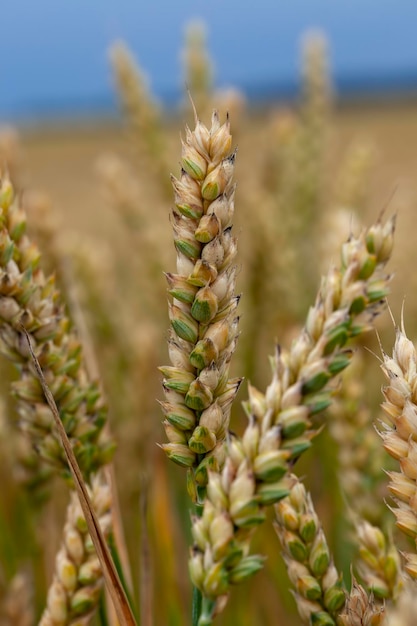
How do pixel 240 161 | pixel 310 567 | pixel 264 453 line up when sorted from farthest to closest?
pixel 240 161, pixel 310 567, pixel 264 453

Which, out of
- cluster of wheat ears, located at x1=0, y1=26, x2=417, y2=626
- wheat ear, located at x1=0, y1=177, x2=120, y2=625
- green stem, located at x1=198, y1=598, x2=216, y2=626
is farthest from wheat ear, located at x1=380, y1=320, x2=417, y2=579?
wheat ear, located at x1=0, y1=177, x2=120, y2=625

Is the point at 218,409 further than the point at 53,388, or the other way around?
the point at 53,388

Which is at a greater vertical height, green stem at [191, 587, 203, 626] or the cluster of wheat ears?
the cluster of wheat ears

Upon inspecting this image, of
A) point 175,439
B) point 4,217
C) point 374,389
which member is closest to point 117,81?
point 374,389

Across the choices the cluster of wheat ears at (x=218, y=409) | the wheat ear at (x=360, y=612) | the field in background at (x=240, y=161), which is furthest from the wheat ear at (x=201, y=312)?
the field in background at (x=240, y=161)

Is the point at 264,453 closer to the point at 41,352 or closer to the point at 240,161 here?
the point at 41,352

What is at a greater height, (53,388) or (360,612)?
(53,388)

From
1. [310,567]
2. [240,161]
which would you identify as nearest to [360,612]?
[310,567]

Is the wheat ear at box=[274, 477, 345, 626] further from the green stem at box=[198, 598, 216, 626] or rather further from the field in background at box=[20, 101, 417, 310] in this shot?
the field in background at box=[20, 101, 417, 310]

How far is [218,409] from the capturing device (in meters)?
0.51

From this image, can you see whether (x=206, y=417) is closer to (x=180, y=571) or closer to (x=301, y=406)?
(x=301, y=406)

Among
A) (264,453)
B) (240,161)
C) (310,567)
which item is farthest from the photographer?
(240,161)

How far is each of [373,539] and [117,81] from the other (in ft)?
5.89

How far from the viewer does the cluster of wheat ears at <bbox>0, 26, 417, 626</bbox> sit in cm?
47
